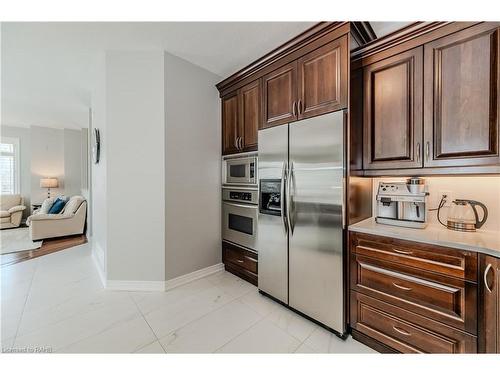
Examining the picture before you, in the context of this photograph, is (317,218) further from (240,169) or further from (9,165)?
(9,165)

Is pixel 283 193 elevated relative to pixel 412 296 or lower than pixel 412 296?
elevated

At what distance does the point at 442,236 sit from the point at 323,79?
1.37 meters

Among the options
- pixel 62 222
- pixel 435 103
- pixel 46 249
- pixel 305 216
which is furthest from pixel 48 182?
pixel 435 103

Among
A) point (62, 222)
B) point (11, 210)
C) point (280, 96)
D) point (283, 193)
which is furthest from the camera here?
point (11, 210)

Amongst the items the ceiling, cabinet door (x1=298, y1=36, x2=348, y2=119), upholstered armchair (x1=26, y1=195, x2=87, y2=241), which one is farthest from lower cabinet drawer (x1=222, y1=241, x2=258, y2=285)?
upholstered armchair (x1=26, y1=195, x2=87, y2=241)

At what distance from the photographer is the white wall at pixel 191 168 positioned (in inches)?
93.7

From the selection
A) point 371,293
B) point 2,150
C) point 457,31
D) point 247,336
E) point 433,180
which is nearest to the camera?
point 457,31

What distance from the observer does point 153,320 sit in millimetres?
1843

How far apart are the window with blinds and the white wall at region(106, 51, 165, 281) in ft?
19.5

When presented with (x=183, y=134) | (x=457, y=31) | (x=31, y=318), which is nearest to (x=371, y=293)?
(x=457, y=31)

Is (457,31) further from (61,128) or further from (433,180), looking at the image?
(61,128)

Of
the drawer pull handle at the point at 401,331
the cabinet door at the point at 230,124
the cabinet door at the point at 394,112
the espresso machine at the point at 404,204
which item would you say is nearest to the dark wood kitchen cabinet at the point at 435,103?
the cabinet door at the point at 394,112

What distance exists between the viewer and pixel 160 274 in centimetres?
235
